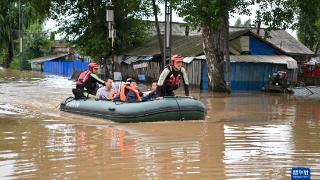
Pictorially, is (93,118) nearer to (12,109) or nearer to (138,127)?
(138,127)

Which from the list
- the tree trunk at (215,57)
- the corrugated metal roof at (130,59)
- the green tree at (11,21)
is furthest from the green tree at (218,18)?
the green tree at (11,21)

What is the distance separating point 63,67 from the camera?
4791cm

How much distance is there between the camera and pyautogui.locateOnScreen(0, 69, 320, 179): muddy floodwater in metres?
7.89

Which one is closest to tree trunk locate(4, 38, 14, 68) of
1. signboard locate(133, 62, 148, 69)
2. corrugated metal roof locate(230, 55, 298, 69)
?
signboard locate(133, 62, 148, 69)

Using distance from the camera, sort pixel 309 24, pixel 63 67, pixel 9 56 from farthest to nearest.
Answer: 1. pixel 9 56
2. pixel 63 67
3. pixel 309 24

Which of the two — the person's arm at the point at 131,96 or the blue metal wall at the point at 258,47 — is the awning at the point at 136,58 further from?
the person's arm at the point at 131,96

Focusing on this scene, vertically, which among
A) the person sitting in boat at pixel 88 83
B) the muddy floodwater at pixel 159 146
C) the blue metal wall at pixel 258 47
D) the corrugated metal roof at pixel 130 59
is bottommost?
the muddy floodwater at pixel 159 146

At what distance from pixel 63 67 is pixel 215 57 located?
25.1 m

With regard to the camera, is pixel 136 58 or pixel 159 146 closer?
pixel 159 146

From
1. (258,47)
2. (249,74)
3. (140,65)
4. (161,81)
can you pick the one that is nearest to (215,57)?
(249,74)

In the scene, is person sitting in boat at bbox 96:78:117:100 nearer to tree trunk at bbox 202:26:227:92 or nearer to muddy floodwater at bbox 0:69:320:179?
muddy floodwater at bbox 0:69:320:179

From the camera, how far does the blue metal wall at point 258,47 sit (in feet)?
98.0

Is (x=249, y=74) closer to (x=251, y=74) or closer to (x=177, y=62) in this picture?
(x=251, y=74)

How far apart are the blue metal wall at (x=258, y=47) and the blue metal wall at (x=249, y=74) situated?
3.60ft
